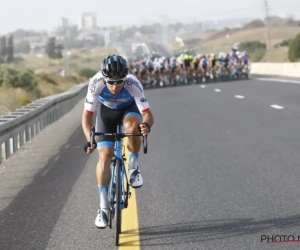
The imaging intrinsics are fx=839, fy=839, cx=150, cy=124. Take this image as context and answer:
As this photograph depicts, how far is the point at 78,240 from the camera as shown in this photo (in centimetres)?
730

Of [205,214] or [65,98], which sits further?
[65,98]

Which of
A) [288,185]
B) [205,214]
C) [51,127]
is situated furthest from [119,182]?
[51,127]

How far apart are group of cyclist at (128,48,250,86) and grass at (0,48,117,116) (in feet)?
19.3

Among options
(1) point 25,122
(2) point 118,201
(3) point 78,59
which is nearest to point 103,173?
(2) point 118,201

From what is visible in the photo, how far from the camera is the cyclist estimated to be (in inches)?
285

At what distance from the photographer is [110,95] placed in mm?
7586

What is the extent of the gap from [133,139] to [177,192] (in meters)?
2.20

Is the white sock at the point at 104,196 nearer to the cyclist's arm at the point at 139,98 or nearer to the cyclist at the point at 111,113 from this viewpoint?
the cyclist at the point at 111,113

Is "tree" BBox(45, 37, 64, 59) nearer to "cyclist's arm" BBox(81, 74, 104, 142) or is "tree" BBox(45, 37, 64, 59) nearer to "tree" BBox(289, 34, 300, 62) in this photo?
"tree" BBox(289, 34, 300, 62)

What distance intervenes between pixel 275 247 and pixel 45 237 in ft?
6.95

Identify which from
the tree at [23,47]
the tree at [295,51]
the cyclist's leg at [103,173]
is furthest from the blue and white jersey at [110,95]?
the tree at [23,47]

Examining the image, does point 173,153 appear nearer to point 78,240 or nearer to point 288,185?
point 288,185

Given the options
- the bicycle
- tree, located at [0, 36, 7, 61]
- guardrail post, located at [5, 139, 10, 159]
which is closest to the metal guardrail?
guardrail post, located at [5, 139, 10, 159]

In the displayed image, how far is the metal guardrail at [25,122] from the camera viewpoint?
1368 cm
